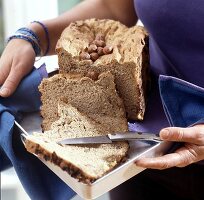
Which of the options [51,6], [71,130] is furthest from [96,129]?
[51,6]

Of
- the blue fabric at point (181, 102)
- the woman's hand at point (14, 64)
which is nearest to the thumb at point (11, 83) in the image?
the woman's hand at point (14, 64)

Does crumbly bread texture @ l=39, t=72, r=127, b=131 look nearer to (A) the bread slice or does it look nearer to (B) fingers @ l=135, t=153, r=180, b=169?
(A) the bread slice

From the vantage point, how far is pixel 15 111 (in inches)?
35.8

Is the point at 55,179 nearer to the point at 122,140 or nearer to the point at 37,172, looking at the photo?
the point at 37,172

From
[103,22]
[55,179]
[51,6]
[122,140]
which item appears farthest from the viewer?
[51,6]

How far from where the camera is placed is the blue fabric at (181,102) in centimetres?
79

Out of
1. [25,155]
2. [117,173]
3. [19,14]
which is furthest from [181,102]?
[19,14]

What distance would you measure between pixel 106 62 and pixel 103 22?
0.18m

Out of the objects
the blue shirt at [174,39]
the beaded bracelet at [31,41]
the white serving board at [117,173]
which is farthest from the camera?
the beaded bracelet at [31,41]

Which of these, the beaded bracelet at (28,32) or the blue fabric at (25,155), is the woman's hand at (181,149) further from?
the beaded bracelet at (28,32)

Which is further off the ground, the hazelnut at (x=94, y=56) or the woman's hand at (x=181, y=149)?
the hazelnut at (x=94, y=56)

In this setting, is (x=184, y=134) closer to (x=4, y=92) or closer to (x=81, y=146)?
(x=81, y=146)

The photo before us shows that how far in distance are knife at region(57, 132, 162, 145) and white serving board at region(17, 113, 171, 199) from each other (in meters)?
0.01

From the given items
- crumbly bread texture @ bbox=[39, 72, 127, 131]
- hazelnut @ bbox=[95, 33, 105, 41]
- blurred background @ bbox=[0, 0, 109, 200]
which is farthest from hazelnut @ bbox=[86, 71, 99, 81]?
blurred background @ bbox=[0, 0, 109, 200]
